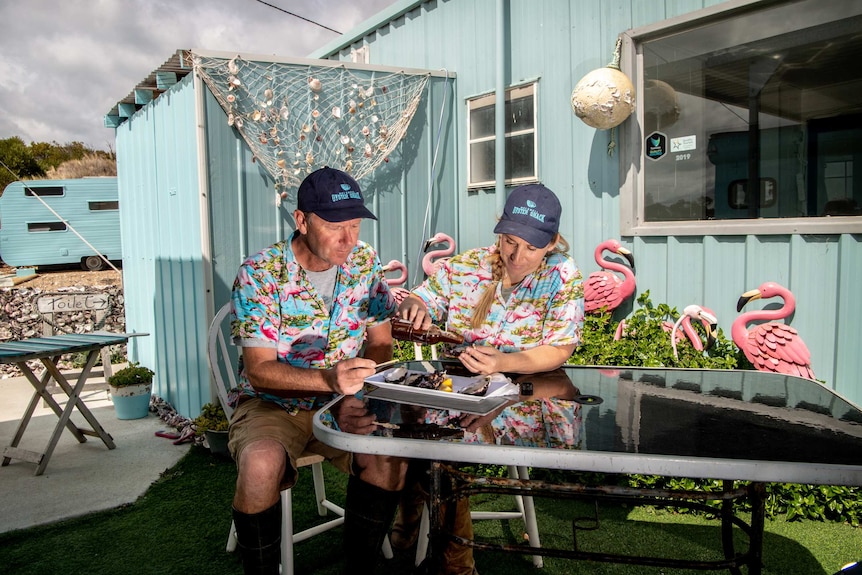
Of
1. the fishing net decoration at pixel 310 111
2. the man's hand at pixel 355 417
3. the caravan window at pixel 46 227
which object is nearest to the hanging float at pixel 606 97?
the fishing net decoration at pixel 310 111

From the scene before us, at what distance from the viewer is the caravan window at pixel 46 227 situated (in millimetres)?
11196

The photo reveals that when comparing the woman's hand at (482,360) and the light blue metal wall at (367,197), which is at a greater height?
the light blue metal wall at (367,197)

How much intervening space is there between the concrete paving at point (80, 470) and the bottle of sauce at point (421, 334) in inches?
86.0

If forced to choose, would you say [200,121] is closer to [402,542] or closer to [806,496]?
[402,542]

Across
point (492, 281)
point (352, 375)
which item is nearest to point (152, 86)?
point (492, 281)

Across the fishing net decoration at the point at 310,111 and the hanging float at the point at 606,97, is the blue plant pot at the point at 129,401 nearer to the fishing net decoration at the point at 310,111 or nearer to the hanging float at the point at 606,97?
the fishing net decoration at the point at 310,111

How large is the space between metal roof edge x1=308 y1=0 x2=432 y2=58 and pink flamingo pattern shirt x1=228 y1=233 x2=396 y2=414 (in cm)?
417

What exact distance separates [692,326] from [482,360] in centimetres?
238

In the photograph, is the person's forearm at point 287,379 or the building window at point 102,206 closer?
the person's forearm at point 287,379

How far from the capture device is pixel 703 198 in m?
3.93

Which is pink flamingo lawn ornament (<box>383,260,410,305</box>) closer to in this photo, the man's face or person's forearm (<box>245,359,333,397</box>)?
the man's face

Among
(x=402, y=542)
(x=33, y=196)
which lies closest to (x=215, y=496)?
(x=402, y=542)

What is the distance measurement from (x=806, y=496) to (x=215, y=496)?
9.72 ft

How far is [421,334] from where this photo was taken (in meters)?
2.33
